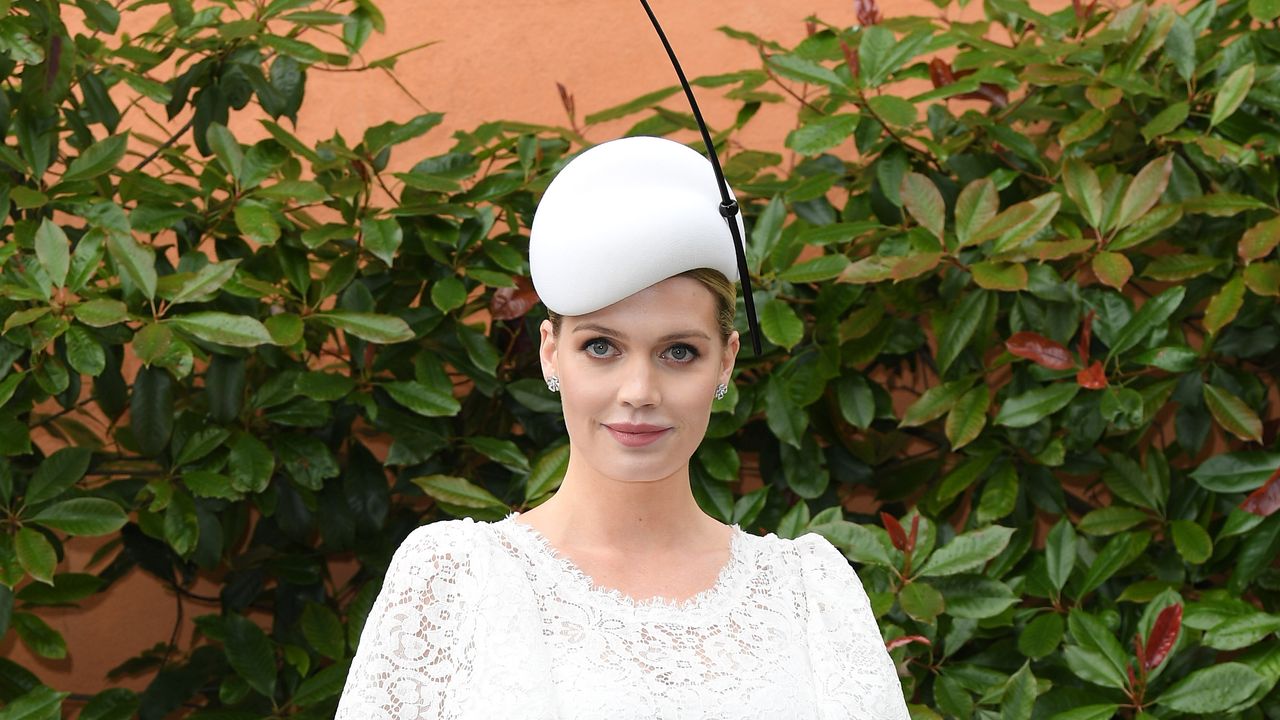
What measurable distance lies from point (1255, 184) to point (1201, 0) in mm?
336

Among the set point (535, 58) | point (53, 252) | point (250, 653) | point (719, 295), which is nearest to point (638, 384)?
point (719, 295)

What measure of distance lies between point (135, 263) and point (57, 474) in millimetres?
342

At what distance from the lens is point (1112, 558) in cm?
221

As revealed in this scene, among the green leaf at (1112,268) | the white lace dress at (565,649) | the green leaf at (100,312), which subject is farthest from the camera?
the green leaf at (1112,268)

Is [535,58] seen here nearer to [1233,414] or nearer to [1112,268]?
[1112,268]

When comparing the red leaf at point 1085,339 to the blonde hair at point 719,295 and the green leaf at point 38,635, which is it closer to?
the blonde hair at point 719,295

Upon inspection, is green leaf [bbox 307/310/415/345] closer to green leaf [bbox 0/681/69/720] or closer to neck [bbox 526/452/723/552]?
green leaf [bbox 0/681/69/720]

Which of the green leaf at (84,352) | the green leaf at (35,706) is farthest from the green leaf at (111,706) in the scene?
the green leaf at (84,352)

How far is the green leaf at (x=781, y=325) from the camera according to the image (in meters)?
2.18

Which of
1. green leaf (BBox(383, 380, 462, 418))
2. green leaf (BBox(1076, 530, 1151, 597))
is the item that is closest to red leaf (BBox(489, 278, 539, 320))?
green leaf (BBox(383, 380, 462, 418))

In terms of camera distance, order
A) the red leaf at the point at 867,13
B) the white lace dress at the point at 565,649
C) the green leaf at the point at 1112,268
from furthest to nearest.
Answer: the red leaf at the point at 867,13, the green leaf at the point at 1112,268, the white lace dress at the point at 565,649

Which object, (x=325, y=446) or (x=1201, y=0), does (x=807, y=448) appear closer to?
(x=325, y=446)

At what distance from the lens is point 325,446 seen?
2260 millimetres

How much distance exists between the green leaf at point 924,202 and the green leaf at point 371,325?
0.76 meters
